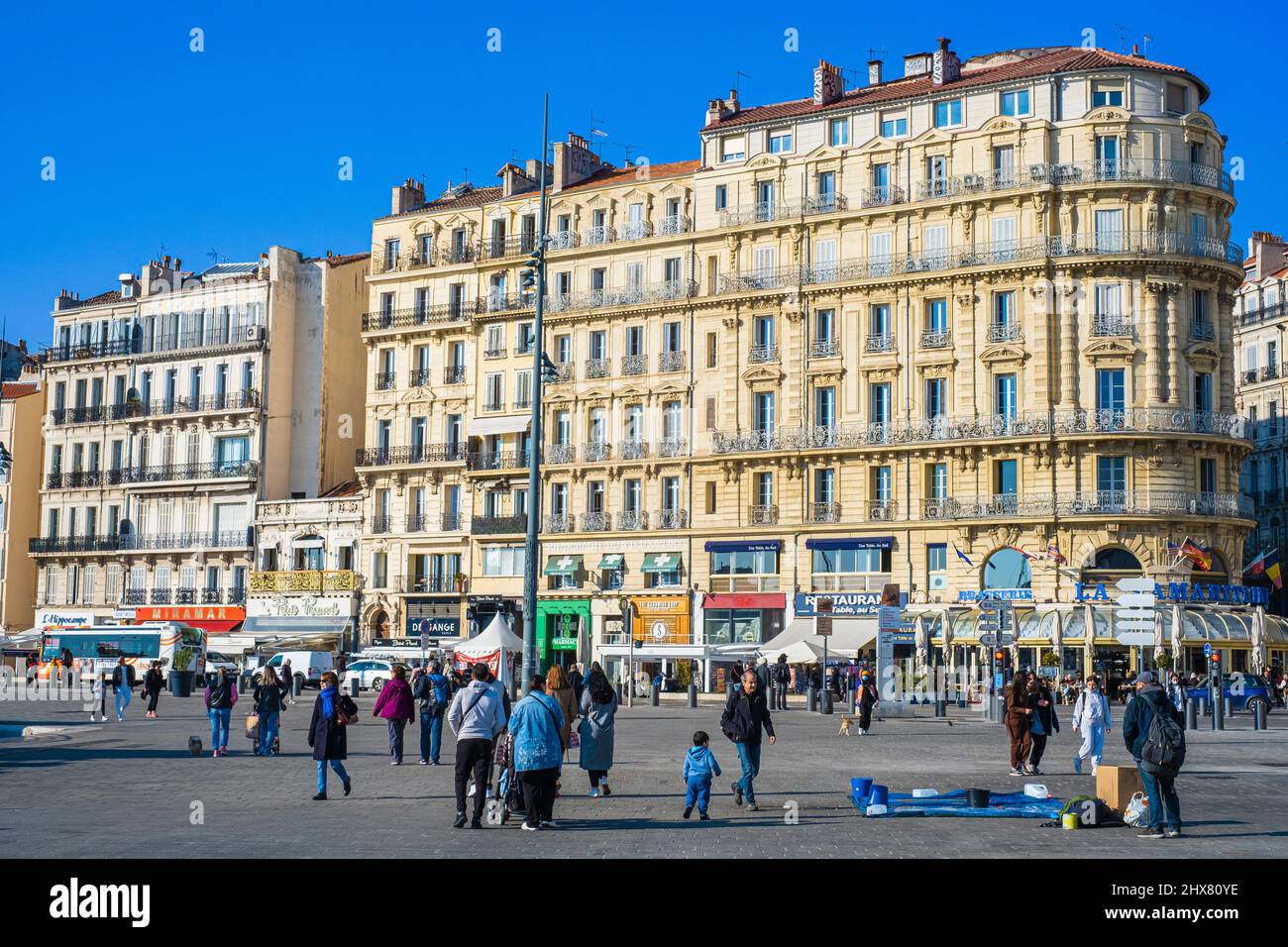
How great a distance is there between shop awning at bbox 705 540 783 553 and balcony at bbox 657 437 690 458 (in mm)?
3672

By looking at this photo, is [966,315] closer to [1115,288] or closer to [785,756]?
[1115,288]

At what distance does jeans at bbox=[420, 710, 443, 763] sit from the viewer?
22.8 meters

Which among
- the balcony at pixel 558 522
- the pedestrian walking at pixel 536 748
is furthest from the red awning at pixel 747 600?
the pedestrian walking at pixel 536 748

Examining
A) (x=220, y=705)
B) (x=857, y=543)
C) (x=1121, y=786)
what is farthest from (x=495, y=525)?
(x=1121, y=786)

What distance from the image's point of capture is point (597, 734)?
17906 mm

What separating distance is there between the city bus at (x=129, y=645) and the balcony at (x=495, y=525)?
1135cm

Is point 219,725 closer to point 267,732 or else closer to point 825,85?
point 267,732

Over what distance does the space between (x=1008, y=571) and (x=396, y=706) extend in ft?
110

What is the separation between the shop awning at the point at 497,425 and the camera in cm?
6025

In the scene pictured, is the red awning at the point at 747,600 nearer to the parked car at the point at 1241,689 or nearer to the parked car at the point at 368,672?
the parked car at the point at 368,672

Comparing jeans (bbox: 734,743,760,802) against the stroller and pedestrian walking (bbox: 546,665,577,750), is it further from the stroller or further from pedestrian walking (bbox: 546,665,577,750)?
the stroller

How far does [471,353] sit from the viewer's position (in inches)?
2482

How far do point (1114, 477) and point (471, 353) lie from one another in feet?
85.2
